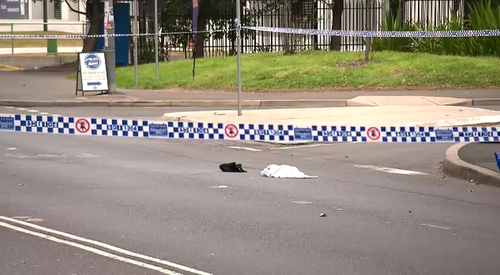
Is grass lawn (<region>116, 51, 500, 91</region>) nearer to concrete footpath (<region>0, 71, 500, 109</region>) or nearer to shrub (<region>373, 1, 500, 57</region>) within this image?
concrete footpath (<region>0, 71, 500, 109</region>)

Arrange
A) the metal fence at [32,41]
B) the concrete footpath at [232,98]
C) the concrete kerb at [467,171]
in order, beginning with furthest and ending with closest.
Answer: the metal fence at [32,41] < the concrete footpath at [232,98] < the concrete kerb at [467,171]

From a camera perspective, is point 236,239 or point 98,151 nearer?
point 236,239

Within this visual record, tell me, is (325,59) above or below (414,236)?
above

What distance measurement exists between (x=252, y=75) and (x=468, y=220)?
58.5 ft

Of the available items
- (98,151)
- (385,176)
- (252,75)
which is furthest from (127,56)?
(385,176)

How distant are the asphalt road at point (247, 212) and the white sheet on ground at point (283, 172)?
233 mm

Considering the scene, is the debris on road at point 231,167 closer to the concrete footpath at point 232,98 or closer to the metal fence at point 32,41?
the concrete footpath at point 232,98

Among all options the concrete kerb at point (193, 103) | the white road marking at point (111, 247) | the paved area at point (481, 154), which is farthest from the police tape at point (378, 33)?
the white road marking at point (111, 247)

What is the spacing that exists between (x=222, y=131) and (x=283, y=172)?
1638 millimetres

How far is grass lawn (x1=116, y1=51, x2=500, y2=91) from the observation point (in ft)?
83.0

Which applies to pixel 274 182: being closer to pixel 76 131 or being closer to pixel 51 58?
pixel 76 131

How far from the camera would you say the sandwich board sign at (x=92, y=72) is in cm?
2514

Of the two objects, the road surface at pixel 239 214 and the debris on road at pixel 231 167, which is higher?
the debris on road at pixel 231 167

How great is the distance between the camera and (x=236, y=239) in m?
8.68
